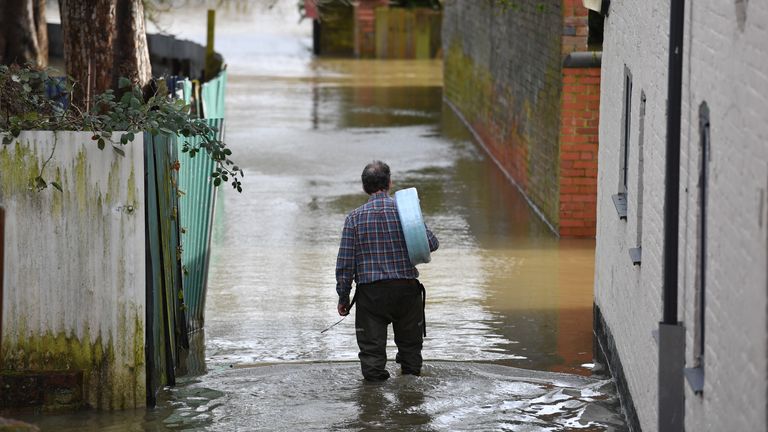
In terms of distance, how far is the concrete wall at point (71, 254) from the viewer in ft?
23.3

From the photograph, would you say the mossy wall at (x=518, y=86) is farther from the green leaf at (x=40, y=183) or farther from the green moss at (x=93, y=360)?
the green leaf at (x=40, y=183)

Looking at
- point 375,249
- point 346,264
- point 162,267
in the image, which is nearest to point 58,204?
point 162,267

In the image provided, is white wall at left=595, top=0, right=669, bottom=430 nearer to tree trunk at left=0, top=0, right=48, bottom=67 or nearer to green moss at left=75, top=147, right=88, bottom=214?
green moss at left=75, top=147, right=88, bottom=214

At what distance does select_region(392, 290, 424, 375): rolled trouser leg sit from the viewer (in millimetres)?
7973

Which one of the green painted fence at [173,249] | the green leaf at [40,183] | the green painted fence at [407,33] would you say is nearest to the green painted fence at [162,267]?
the green painted fence at [173,249]

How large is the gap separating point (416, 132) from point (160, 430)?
47.2ft

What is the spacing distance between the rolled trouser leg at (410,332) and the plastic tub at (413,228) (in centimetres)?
32

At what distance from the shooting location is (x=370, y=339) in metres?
7.97

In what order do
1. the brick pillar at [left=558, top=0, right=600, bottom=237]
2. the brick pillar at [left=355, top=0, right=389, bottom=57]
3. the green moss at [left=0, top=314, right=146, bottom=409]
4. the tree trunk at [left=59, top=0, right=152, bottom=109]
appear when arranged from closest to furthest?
the green moss at [left=0, top=314, right=146, bottom=409]
the tree trunk at [left=59, top=0, right=152, bottom=109]
the brick pillar at [left=558, top=0, right=600, bottom=237]
the brick pillar at [left=355, top=0, right=389, bottom=57]

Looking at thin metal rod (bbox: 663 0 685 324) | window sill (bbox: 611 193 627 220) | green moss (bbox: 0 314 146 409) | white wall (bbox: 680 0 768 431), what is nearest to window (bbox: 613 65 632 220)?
window sill (bbox: 611 193 627 220)

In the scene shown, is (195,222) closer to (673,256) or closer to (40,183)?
(40,183)

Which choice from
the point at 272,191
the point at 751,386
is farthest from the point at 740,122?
the point at 272,191

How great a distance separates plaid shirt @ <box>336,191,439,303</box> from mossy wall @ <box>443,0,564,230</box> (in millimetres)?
5592

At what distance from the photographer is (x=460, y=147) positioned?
1950cm
